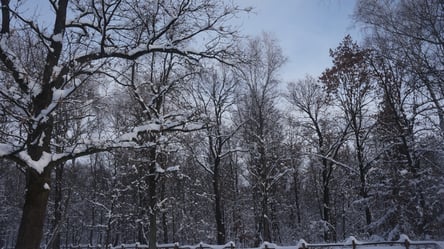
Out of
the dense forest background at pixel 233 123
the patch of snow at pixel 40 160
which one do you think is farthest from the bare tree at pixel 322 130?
the patch of snow at pixel 40 160

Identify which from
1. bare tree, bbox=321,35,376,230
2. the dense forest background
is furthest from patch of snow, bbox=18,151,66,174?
bare tree, bbox=321,35,376,230

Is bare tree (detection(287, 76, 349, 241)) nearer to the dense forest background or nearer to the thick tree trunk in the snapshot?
the dense forest background

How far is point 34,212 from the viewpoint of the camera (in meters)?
5.54

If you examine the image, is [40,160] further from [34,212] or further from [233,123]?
[233,123]

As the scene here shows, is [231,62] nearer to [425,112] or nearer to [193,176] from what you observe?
[425,112]

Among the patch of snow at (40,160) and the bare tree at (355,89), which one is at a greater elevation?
the bare tree at (355,89)

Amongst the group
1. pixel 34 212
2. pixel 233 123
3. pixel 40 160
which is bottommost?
pixel 34 212

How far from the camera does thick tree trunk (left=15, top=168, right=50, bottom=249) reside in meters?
5.38

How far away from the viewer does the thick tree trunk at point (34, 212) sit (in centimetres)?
538

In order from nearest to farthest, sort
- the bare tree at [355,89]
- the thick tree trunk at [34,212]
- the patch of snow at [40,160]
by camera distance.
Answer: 1. the patch of snow at [40,160]
2. the thick tree trunk at [34,212]
3. the bare tree at [355,89]

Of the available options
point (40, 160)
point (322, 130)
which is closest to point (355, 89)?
point (322, 130)

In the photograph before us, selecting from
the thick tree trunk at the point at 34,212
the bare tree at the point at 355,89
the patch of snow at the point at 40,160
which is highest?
the bare tree at the point at 355,89

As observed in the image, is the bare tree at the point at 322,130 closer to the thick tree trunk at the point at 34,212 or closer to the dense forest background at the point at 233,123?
the dense forest background at the point at 233,123

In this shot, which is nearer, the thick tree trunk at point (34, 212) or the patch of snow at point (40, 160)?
the patch of snow at point (40, 160)
